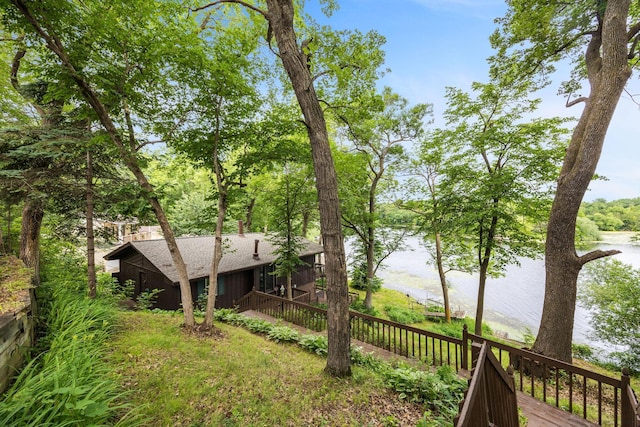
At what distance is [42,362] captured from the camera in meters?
2.48

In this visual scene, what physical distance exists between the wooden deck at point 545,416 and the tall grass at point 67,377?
4.98 m

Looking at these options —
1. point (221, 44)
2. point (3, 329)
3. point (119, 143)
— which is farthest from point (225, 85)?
point (3, 329)

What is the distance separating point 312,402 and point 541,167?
28.1ft

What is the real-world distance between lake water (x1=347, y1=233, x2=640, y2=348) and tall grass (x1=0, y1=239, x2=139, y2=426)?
1148 centimetres

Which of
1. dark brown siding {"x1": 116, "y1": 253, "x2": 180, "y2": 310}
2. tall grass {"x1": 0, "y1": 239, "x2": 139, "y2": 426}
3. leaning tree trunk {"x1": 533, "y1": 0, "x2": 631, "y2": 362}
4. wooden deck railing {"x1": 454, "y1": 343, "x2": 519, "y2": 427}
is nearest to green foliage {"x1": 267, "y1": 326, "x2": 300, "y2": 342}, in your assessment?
tall grass {"x1": 0, "y1": 239, "x2": 139, "y2": 426}

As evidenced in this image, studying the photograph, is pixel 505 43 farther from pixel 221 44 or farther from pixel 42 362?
pixel 42 362

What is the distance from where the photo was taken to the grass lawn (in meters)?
2.64

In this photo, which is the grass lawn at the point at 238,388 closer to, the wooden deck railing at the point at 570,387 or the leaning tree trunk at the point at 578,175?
the wooden deck railing at the point at 570,387

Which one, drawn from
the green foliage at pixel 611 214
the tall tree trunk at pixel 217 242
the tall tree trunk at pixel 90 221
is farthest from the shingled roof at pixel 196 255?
the green foliage at pixel 611 214

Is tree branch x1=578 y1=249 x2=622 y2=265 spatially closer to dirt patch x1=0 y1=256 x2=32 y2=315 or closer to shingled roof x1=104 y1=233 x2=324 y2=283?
shingled roof x1=104 y1=233 x2=324 y2=283

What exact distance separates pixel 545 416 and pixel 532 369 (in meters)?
0.63

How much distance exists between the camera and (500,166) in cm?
796

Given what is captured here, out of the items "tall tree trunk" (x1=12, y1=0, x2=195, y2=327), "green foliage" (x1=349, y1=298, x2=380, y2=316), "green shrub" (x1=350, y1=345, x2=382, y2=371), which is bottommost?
"green foliage" (x1=349, y1=298, x2=380, y2=316)

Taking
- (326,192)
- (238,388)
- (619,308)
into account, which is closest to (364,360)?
(238,388)
